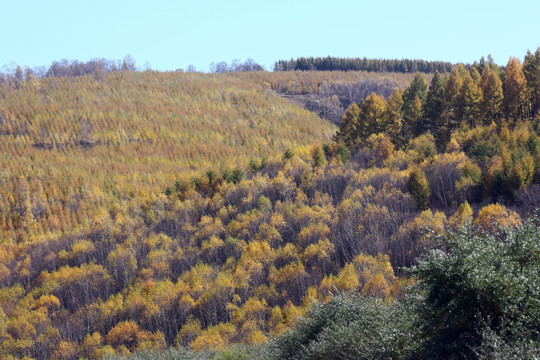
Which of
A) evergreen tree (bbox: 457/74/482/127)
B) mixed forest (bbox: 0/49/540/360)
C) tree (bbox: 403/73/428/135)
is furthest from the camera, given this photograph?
tree (bbox: 403/73/428/135)

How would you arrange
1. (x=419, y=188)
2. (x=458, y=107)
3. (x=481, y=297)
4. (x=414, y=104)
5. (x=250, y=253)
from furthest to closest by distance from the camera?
(x=414, y=104) < (x=250, y=253) < (x=458, y=107) < (x=419, y=188) < (x=481, y=297)

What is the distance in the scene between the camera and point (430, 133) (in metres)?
85.8

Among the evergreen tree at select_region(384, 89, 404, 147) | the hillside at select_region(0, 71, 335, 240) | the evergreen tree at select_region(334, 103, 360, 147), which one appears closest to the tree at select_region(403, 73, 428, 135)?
the evergreen tree at select_region(384, 89, 404, 147)

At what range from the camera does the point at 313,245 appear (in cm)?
7806

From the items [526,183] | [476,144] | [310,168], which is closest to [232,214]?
[310,168]

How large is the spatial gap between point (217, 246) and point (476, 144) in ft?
141

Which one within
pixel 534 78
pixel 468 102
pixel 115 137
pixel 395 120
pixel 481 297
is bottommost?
pixel 115 137

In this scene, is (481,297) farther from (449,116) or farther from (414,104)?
(414,104)

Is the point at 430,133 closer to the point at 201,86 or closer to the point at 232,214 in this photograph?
the point at 232,214

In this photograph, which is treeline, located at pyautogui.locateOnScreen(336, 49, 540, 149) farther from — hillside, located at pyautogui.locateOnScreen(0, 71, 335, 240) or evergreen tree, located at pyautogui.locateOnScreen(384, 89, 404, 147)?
hillside, located at pyautogui.locateOnScreen(0, 71, 335, 240)

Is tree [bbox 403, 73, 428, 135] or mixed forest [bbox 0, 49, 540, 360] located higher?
tree [bbox 403, 73, 428, 135]

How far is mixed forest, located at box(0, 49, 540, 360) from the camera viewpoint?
22812mm

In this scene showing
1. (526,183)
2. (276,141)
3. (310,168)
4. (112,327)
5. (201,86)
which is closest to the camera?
(526,183)

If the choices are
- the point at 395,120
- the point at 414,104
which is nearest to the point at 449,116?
the point at 414,104
